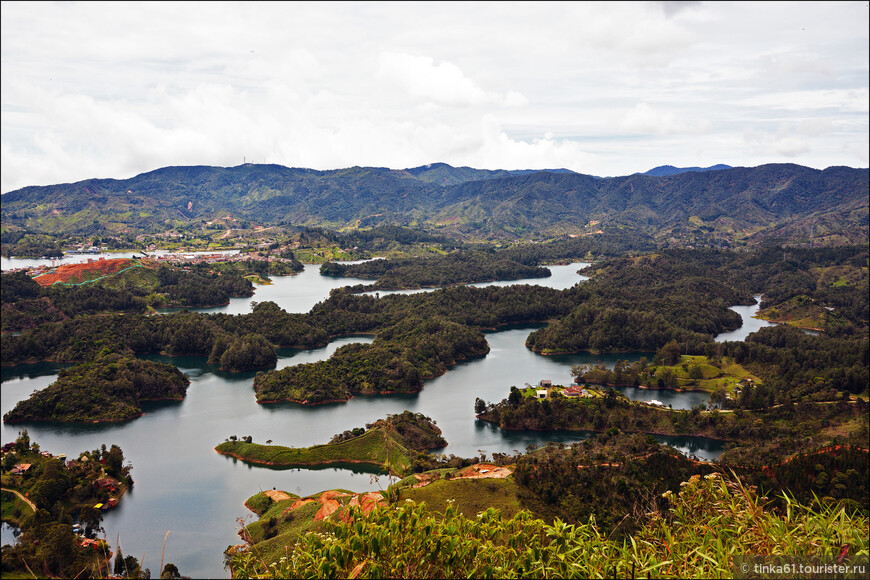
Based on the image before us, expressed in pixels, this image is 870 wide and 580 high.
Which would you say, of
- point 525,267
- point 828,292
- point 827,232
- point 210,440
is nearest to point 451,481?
point 210,440

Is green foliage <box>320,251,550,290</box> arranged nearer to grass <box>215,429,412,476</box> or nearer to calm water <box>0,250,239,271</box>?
calm water <box>0,250,239,271</box>

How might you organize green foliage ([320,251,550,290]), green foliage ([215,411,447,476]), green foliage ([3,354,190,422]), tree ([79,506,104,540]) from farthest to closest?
green foliage ([320,251,550,290])
green foliage ([3,354,190,422])
green foliage ([215,411,447,476])
tree ([79,506,104,540])

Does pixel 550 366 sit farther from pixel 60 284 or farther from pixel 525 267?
pixel 60 284

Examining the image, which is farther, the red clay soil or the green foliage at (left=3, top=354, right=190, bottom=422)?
the red clay soil

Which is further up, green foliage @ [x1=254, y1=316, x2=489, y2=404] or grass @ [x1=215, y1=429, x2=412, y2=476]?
green foliage @ [x1=254, y1=316, x2=489, y2=404]

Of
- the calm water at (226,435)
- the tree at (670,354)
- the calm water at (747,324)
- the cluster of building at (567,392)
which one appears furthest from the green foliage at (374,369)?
the calm water at (747,324)

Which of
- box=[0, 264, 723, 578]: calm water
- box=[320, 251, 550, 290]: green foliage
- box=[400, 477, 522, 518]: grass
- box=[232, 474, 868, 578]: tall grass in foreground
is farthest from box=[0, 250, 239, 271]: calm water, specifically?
box=[232, 474, 868, 578]: tall grass in foreground
